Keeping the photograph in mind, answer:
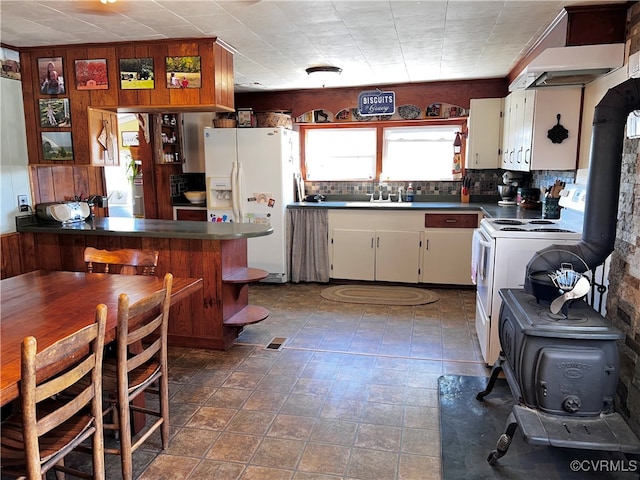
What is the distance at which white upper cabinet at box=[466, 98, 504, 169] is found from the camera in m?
4.88

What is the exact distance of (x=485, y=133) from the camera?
4926mm

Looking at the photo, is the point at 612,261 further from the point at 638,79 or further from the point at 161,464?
the point at 161,464

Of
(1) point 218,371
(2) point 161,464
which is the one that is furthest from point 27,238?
(2) point 161,464

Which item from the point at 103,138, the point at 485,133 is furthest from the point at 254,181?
the point at 485,133

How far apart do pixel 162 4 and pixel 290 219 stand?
289 centimetres

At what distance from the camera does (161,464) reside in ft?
7.02

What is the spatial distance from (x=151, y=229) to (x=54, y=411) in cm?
205

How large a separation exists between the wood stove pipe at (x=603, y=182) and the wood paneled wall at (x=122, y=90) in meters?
2.46

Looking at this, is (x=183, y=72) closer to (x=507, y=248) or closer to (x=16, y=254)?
(x=16, y=254)

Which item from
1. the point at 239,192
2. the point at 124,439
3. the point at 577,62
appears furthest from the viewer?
the point at 239,192

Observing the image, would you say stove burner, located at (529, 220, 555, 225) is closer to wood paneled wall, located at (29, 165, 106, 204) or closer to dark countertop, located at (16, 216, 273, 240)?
dark countertop, located at (16, 216, 273, 240)

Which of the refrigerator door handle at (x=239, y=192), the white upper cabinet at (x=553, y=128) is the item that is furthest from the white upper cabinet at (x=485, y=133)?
the refrigerator door handle at (x=239, y=192)

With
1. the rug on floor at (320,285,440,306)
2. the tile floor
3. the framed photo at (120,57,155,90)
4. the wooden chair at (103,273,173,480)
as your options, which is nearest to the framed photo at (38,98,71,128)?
the framed photo at (120,57,155,90)

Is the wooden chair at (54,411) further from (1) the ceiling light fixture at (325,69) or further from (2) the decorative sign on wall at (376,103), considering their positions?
(2) the decorative sign on wall at (376,103)
